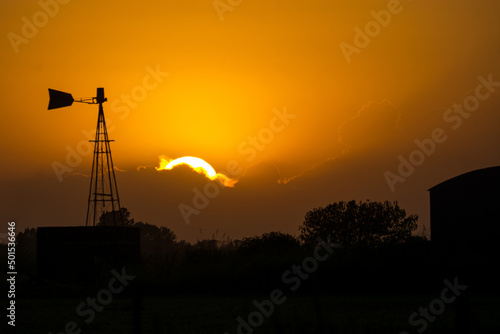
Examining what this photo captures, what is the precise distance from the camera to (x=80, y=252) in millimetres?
36094

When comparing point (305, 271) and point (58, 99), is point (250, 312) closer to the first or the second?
point (305, 271)

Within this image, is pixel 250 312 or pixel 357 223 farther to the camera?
pixel 357 223

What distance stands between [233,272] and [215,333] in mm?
13395

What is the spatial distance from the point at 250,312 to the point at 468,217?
15734mm

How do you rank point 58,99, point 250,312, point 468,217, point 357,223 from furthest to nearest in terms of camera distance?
point 357,223, point 58,99, point 468,217, point 250,312

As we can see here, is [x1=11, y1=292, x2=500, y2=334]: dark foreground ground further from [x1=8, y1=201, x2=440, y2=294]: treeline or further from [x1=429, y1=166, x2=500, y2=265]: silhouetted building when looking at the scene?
[x1=429, y1=166, x2=500, y2=265]: silhouetted building

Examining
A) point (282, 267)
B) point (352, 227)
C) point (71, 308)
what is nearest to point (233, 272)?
A: point (282, 267)

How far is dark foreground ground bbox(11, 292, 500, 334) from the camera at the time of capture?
2009cm

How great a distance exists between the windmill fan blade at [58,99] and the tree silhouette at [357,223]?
79.8ft

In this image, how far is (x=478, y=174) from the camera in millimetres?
36219

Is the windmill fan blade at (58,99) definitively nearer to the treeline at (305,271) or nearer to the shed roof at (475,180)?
the treeline at (305,271)

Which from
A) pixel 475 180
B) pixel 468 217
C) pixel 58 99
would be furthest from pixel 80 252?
pixel 475 180

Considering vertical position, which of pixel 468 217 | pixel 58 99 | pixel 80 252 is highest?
pixel 58 99

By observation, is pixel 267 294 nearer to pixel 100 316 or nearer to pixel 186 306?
pixel 186 306
